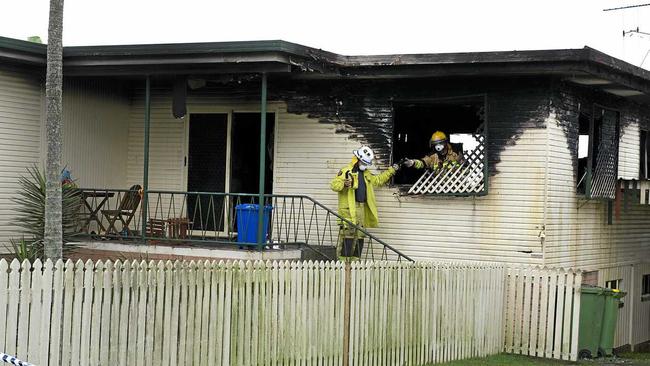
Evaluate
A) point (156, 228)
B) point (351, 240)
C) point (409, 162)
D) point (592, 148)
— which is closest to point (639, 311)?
point (592, 148)

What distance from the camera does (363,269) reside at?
10984 millimetres

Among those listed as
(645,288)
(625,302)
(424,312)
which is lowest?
(625,302)

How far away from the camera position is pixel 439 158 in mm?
15141

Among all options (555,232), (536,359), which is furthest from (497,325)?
(555,232)

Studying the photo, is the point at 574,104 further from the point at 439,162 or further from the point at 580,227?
the point at 439,162

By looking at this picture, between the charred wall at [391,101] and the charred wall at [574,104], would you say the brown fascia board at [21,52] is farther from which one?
the charred wall at [574,104]

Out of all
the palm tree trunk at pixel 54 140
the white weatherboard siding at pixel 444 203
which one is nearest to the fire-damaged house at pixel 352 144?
the white weatherboard siding at pixel 444 203

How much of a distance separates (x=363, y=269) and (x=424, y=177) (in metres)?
4.34

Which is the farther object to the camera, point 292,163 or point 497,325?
point 292,163

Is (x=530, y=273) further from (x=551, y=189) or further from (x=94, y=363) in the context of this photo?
(x=94, y=363)

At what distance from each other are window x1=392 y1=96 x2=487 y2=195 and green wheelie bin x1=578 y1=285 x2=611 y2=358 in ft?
7.53

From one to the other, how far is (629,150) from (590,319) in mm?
4881

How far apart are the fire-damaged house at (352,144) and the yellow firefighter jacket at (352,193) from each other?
0.38 meters

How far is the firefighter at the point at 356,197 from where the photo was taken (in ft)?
47.7
